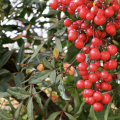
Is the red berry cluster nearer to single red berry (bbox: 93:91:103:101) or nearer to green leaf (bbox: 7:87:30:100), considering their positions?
single red berry (bbox: 93:91:103:101)

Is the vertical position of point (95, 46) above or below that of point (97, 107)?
above

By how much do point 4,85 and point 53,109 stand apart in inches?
12.6

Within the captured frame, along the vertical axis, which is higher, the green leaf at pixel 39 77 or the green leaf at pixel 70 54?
the green leaf at pixel 70 54

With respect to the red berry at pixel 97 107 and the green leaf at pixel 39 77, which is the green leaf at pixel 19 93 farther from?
the red berry at pixel 97 107

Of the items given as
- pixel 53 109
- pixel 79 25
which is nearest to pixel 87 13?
pixel 79 25

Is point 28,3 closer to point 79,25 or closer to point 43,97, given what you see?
point 79,25

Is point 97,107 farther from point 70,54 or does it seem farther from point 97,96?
point 70,54

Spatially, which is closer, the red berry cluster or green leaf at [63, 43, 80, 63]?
the red berry cluster

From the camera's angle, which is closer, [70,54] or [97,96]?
[97,96]

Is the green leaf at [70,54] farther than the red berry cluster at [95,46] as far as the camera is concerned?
Yes

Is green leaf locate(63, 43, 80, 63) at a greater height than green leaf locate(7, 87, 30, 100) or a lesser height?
greater

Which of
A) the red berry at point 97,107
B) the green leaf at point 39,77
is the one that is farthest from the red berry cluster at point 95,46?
the green leaf at point 39,77

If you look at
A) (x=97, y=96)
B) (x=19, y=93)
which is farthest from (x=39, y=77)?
(x=97, y=96)

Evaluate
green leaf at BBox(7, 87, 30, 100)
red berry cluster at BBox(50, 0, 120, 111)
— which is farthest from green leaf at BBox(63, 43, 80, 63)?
green leaf at BBox(7, 87, 30, 100)
